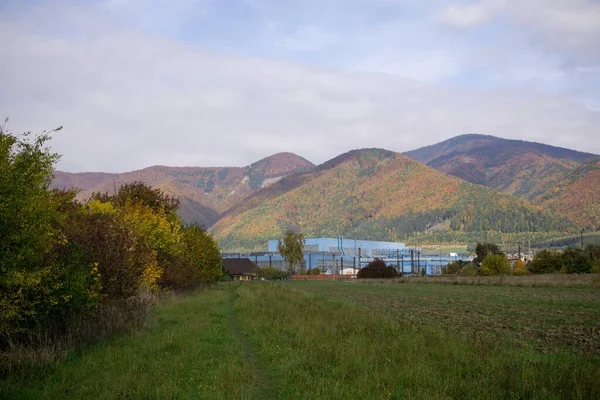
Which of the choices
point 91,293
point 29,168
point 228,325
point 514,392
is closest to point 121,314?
point 91,293

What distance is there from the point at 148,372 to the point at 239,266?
133 metres

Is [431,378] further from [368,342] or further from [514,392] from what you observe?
[368,342]

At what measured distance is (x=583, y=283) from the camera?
56438 millimetres

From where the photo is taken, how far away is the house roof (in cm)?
14112

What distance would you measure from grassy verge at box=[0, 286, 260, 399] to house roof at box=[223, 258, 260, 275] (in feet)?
405

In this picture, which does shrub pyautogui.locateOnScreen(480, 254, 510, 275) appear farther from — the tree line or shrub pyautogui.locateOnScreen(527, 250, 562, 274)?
the tree line

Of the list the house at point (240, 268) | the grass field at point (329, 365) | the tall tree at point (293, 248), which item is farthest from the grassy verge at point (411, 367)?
the house at point (240, 268)

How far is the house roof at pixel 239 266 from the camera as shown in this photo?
14112 cm

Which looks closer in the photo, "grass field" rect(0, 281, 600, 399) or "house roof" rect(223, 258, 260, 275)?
"grass field" rect(0, 281, 600, 399)

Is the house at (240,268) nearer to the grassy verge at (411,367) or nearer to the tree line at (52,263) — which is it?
the tree line at (52,263)

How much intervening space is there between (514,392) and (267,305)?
21040mm

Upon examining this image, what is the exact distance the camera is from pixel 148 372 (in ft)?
39.9

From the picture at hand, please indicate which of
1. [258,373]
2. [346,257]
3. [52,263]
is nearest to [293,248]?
[346,257]

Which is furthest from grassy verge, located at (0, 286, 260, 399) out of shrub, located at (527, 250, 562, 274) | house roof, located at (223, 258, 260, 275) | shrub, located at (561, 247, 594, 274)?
house roof, located at (223, 258, 260, 275)
